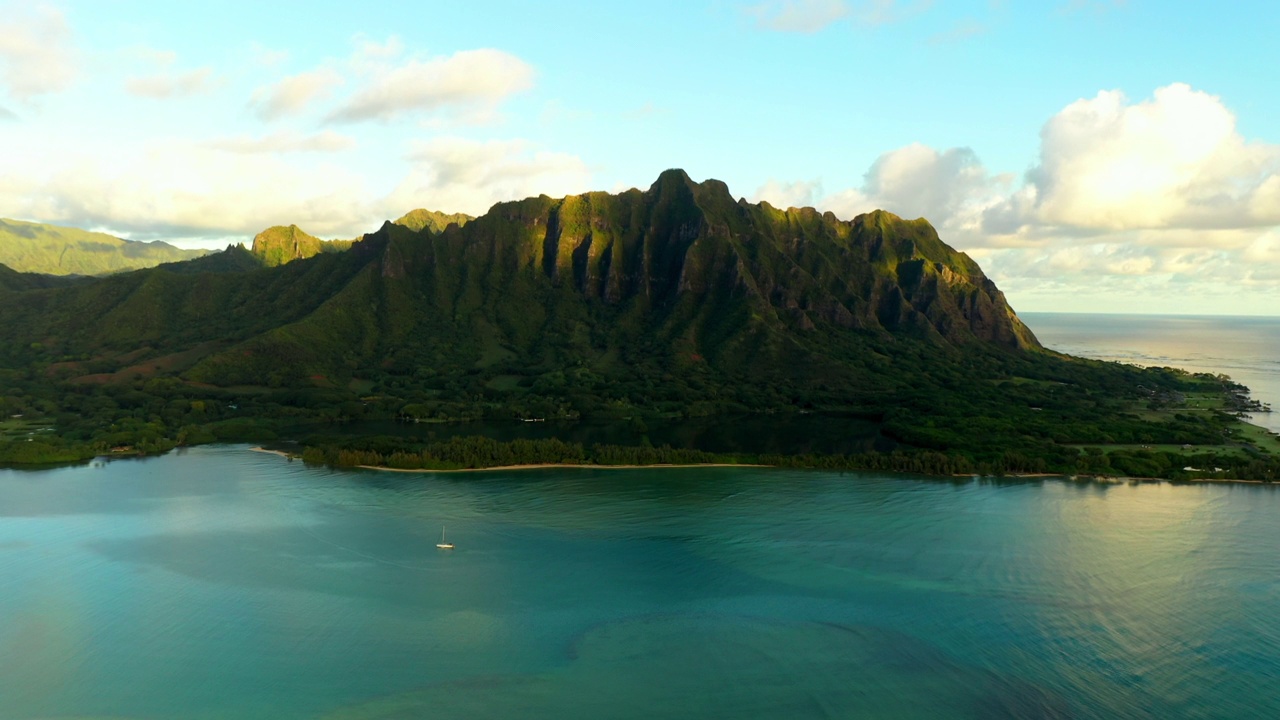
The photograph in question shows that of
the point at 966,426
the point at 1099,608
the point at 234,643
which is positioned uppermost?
the point at 966,426

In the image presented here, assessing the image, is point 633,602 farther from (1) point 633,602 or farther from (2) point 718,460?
(2) point 718,460

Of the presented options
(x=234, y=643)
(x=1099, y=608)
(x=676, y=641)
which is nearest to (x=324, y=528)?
(x=234, y=643)

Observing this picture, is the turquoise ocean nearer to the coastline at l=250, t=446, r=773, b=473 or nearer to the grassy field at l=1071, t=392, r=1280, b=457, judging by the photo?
the coastline at l=250, t=446, r=773, b=473

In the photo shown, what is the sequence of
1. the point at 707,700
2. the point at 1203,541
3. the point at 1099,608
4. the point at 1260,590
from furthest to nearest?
the point at 1203,541 → the point at 1260,590 → the point at 1099,608 → the point at 707,700

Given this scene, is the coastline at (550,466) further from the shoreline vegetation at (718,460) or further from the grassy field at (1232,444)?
the grassy field at (1232,444)

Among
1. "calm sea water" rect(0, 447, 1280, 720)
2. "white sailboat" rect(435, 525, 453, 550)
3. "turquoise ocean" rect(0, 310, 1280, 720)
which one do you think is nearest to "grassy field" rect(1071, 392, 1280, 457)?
"calm sea water" rect(0, 447, 1280, 720)

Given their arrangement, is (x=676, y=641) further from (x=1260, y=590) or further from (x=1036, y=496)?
(x=1036, y=496)

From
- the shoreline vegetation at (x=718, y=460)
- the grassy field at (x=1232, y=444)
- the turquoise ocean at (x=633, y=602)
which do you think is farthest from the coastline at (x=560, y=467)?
the grassy field at (x=1232, y=444)
